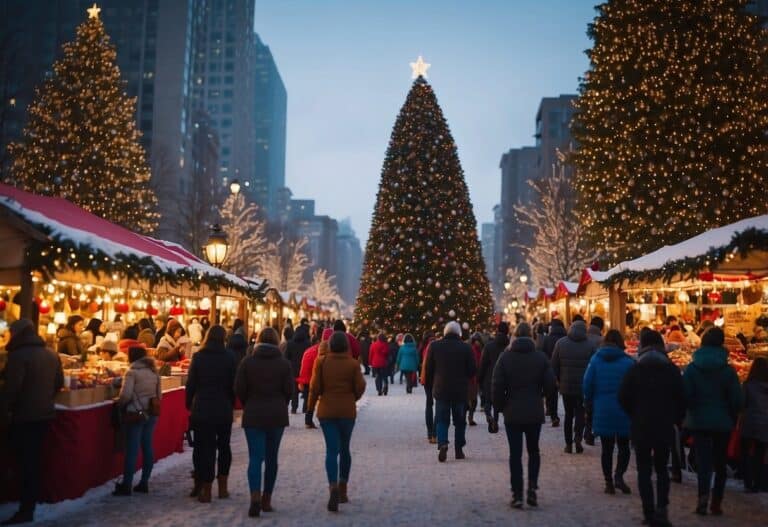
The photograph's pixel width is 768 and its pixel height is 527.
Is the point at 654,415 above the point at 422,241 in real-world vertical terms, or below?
below

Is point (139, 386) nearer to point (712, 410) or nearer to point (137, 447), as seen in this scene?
point (137, 447)

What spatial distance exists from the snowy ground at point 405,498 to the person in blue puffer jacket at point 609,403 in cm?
38

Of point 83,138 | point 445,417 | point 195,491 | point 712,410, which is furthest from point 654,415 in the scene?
point 83,138

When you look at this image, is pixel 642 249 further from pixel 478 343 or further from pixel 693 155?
pixel 478 343

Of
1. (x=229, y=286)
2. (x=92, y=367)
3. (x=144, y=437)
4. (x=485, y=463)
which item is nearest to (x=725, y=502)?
(x=485, y=463)

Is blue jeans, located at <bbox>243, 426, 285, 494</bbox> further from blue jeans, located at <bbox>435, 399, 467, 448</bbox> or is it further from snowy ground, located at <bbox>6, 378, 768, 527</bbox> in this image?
blue jeans, located at <bbox>435, 399, 467, 448</bbox>

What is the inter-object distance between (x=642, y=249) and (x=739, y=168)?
430 cm

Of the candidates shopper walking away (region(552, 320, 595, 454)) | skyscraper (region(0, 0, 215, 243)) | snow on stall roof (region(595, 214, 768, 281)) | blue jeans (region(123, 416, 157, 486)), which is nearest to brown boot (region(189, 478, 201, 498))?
blue jeans (region(123, 416, 157, 486))

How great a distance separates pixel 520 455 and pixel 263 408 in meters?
2.81

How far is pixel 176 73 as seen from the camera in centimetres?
10038

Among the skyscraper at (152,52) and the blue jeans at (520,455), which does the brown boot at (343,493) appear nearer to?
the blue jeans at (520,455)

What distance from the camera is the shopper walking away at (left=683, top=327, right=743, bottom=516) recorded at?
8.13 meters

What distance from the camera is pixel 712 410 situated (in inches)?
320

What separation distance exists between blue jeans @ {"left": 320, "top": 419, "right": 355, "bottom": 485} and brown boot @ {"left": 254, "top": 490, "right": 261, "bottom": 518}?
2.53 feet
